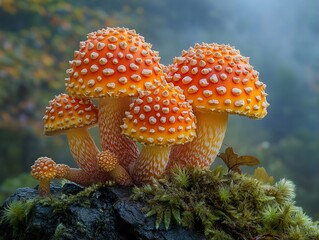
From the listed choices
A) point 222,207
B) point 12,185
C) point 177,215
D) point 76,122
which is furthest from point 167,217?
point 12,185

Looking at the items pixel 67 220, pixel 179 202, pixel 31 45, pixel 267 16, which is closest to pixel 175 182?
pixel 179 202

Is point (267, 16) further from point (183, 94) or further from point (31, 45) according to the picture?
point (183, 94)

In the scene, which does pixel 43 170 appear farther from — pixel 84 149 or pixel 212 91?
pixel 212 91

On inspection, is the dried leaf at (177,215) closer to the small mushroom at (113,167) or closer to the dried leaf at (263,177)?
the small mushroom at (113,167)

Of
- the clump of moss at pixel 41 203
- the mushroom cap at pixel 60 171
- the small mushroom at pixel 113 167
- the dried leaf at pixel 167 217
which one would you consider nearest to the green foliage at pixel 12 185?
the clump of moss at pixel 41 203

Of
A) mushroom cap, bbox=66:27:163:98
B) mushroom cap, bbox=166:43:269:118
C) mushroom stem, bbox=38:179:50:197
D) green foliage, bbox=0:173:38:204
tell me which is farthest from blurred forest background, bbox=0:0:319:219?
mushroom cap, bbox=166:43:269:118

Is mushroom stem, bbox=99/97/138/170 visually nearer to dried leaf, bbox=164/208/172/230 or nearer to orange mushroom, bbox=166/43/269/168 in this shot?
orange mushroom, bbox=166/43/269/168
